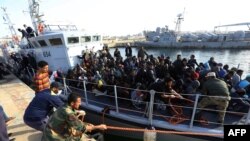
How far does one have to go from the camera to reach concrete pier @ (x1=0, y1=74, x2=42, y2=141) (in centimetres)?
583

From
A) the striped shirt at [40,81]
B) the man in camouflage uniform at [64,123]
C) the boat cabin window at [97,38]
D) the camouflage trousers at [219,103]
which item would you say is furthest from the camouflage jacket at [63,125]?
the boat cabin window at [97,38]

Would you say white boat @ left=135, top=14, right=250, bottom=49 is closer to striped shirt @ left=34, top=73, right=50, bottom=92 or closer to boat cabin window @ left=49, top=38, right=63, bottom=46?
boat cabin window @ left=49, top=38, right=63, bottom=46

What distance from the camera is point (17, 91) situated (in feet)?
33.6

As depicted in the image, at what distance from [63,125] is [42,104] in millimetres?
1126

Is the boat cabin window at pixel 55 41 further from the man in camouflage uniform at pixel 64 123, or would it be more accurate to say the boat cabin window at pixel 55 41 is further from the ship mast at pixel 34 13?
the man in camouflage uniform at pixel 64 123

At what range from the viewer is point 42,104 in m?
4.34

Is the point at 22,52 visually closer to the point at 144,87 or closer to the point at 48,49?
the point at 48,49

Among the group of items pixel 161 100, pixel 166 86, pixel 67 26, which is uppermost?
pixel 67 26

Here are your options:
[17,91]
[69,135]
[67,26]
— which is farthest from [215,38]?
[69,135]

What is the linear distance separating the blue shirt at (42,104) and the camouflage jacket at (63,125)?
0.80 m

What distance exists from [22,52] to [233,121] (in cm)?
1392

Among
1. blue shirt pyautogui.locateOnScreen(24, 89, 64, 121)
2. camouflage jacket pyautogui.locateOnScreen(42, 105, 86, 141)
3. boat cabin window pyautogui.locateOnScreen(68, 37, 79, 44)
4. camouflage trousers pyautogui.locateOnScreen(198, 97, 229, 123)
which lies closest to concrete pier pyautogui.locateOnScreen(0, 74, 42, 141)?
blue shirt pyautogui.locateOnScreen(24, 89, 64, 121)

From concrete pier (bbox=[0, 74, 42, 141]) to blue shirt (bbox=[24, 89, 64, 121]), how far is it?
4.52 ft

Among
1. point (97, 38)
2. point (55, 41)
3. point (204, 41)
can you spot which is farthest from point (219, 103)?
point (204, 41)
